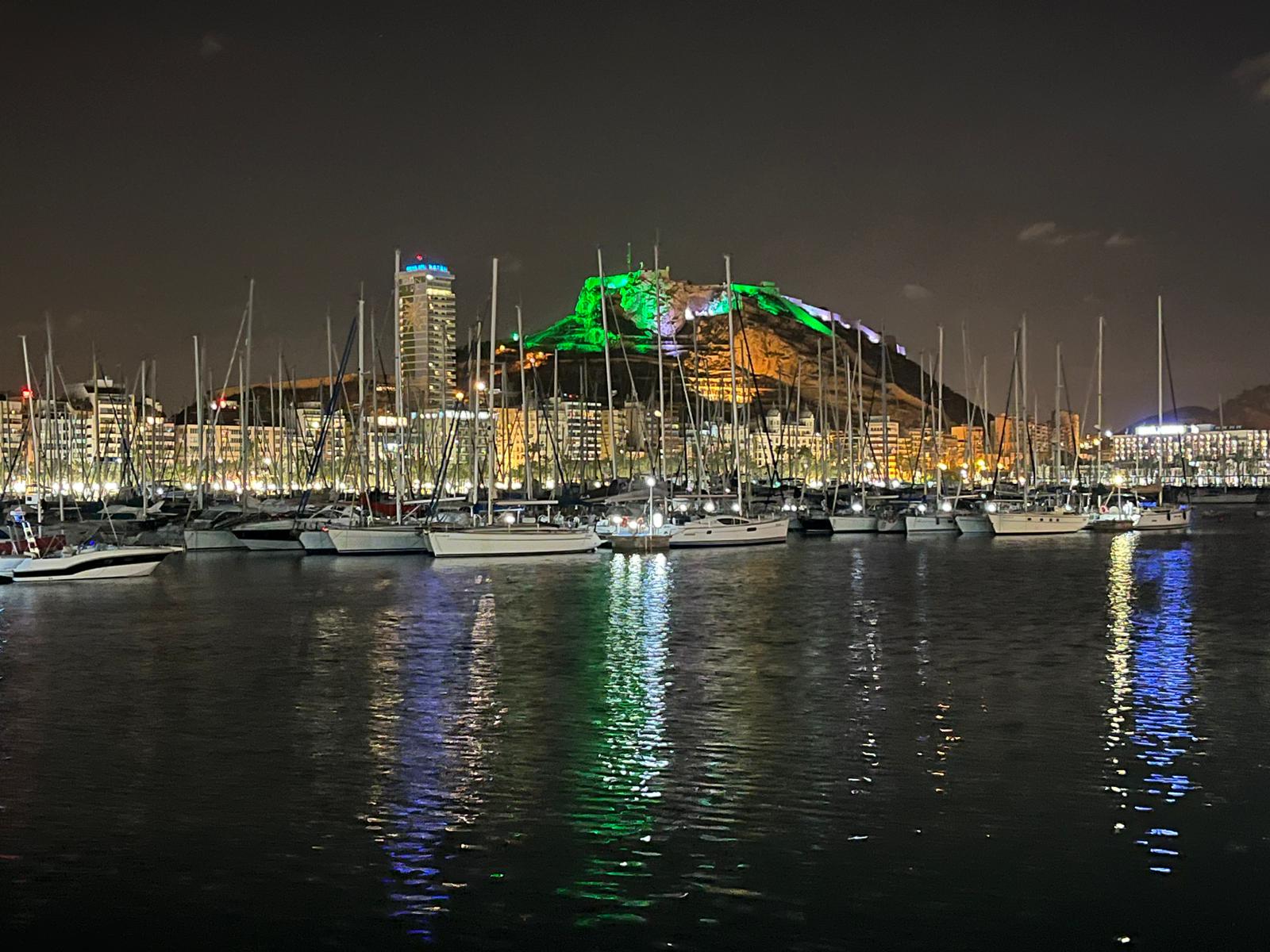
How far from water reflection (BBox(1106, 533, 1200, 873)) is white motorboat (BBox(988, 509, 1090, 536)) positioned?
105 feet

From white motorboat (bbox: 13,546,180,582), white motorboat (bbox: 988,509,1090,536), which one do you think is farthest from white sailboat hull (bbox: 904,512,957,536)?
white motorboat (bbox: 13,546,180,582)

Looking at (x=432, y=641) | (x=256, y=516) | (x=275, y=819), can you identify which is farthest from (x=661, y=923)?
(x=256, y=516)

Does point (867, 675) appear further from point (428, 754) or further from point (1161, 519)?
point (1161, 519)

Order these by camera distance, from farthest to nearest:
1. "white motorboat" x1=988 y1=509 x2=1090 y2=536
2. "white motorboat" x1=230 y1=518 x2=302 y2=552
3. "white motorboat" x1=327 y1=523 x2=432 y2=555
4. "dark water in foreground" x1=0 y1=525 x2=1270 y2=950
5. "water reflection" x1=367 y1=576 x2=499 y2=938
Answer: "white motorboat" x1=988 y1=509 x2=1090 y2=536 → "white motorboat" x1=230 y1=518 x2=302 y2=552 → "white motorboat" x1=327 y1=523 x2=432 y2=555 → "water reflection" x1=367 y1=576 x2=499 y2=938 → "dark water in foreground" x1=0 y1=525 x2=1270 y2=950

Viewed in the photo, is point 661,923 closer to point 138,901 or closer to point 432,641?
point 138,901

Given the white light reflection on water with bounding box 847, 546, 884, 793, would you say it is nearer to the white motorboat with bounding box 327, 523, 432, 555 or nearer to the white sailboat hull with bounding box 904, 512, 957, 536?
the white motorboat with bounding box 327, 523, 432, 555

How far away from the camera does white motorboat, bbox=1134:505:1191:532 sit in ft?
266

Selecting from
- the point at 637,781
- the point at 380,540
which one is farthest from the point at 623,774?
the point at 380,540

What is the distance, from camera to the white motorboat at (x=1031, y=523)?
69938 mm

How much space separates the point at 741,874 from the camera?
11133 mm

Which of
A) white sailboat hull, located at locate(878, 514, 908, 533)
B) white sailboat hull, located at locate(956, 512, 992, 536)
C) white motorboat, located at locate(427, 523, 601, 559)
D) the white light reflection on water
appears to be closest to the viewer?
the white light reflection on water

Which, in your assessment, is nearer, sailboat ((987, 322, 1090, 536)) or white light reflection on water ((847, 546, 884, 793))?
white light reflection on water ((847, 546, 884, 793))

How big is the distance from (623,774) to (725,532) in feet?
144

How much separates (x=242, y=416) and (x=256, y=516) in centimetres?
618
